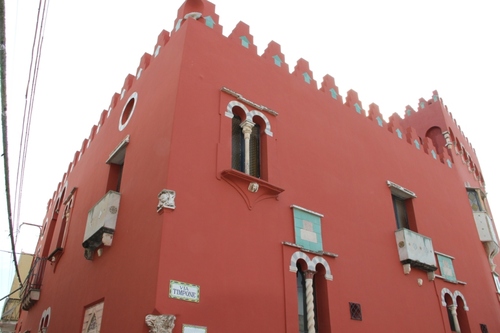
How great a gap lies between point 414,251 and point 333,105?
3.93m

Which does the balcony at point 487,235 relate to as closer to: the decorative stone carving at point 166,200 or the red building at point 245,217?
the red building at point 245,217

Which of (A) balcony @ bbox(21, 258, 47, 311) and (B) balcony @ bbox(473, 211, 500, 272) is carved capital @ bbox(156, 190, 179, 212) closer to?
(A) balcony @ bbox(21, 258, 47, 311)

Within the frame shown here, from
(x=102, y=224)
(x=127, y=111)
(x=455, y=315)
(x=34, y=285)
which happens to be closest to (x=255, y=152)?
(x=102, y=224)

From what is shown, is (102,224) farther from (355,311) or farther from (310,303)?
(355,311)

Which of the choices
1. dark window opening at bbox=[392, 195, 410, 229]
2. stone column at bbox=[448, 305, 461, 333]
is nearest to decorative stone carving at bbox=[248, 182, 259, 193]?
dark window opening at bbox=[392, 195, 410, 229]

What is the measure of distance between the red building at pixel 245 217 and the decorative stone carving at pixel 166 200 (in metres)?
0.04

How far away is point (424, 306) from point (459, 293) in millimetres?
1810

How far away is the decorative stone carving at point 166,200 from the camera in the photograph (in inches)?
261

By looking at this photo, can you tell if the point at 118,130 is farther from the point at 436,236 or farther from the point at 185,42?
the point at 436,236

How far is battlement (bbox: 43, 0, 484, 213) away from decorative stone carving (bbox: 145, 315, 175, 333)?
19.1ft

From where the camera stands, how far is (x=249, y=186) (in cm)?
777

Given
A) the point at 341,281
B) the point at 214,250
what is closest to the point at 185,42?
the point at 214,250

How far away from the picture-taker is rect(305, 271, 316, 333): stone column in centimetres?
743

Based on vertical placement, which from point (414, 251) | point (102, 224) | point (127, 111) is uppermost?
point (127, 111)
